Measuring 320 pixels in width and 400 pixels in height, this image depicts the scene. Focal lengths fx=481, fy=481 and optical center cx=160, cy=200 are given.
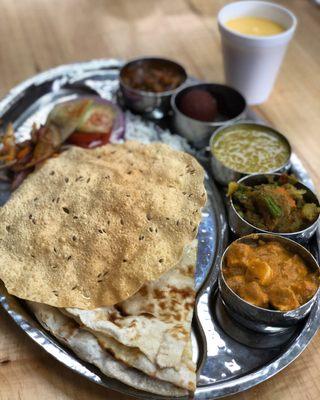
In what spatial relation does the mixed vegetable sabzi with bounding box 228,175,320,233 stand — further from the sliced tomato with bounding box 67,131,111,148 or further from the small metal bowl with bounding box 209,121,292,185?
the sliced tomato with bounding box 67,131,111,148

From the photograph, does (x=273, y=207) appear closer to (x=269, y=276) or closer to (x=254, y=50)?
(x=269, y=276)

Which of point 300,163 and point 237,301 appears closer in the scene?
point 237,301

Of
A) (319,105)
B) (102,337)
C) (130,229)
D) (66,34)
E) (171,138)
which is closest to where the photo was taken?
(102,337)

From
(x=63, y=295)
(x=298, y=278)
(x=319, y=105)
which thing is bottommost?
(x=319, y=105)

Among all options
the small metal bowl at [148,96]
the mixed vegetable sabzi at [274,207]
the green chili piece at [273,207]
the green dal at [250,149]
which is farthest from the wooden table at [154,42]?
the green chili piece at [273,207]

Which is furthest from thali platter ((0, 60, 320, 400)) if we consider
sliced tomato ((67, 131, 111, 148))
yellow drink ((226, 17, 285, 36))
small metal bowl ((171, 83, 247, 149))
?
yellow drink ((226, 17, 285, 36))

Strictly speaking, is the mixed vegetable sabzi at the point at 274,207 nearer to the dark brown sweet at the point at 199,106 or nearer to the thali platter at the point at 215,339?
the thali platter at the point at 215,339

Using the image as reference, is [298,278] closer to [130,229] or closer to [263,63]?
[130,229]

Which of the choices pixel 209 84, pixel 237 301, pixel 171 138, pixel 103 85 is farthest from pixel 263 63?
pixel 237 301
